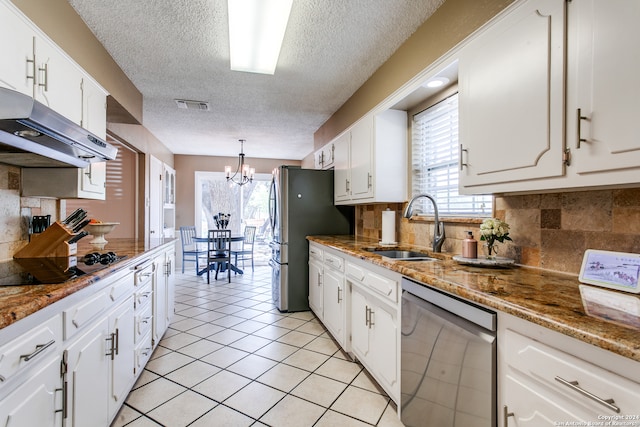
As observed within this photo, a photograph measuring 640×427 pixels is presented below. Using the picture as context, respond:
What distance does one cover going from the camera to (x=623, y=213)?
3.85 feet

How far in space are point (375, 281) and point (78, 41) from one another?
2.52m

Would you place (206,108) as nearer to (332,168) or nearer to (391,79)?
(332,168)

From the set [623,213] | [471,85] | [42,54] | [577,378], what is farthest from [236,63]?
[577,378]

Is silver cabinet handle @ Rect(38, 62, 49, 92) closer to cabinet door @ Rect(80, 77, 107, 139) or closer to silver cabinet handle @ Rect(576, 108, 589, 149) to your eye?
cabinet door @ Rect(80, 77, 107, 139)

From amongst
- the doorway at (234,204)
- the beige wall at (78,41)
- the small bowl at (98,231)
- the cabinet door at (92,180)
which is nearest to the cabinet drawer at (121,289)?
the small bowl at (98,231)

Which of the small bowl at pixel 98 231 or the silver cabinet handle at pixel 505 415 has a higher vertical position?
the small bowl at pixel 98 231

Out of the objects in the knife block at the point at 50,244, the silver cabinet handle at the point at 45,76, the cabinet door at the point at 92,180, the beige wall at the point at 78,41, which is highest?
the beige wall at the point at 78,41

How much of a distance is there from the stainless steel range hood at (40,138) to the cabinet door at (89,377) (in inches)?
35.3

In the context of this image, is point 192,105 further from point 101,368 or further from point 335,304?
point 101,368

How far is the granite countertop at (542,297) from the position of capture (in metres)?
0.71

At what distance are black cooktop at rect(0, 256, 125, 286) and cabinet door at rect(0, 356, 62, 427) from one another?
0.34 m

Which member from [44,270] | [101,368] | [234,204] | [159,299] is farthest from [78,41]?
[234,204]

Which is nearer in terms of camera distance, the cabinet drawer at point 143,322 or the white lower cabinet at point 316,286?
the cabinet drawer at point 143,322

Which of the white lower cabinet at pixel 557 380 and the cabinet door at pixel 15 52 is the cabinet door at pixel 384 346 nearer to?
the white lower cabinet at pixel 557 380
